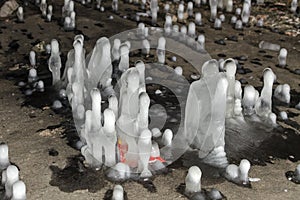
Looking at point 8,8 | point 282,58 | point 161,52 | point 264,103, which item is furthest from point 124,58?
point 8,8

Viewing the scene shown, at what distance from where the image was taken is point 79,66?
4.61m

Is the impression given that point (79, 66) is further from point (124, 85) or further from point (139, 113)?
point (139, 113)

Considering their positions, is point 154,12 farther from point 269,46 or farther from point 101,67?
point 101,67

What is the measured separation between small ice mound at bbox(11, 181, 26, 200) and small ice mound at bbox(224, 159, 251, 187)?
1291 mm

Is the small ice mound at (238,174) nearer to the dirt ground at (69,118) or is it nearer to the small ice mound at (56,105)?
the dirt ground at (69,118)

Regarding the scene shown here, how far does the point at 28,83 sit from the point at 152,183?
6.92 feet

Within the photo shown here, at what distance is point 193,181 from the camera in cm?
331

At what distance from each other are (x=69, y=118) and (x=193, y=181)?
54.8 inches

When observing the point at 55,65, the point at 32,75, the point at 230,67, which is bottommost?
the point at 32,75

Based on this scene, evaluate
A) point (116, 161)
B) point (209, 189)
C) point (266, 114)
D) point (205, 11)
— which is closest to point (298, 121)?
point (266, 114)

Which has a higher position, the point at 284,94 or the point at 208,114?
the point at 208,114

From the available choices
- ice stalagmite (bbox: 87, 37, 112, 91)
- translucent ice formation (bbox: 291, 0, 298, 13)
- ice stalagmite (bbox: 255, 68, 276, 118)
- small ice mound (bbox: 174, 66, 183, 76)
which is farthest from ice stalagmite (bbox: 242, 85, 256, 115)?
translucent ice formation (bbox: 291, 0, 298, 13)

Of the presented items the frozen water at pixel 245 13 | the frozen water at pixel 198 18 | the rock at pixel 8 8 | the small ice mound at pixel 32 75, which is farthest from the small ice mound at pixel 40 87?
the frozen water at pixel 245 13

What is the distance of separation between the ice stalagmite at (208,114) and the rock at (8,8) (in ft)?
14.2
